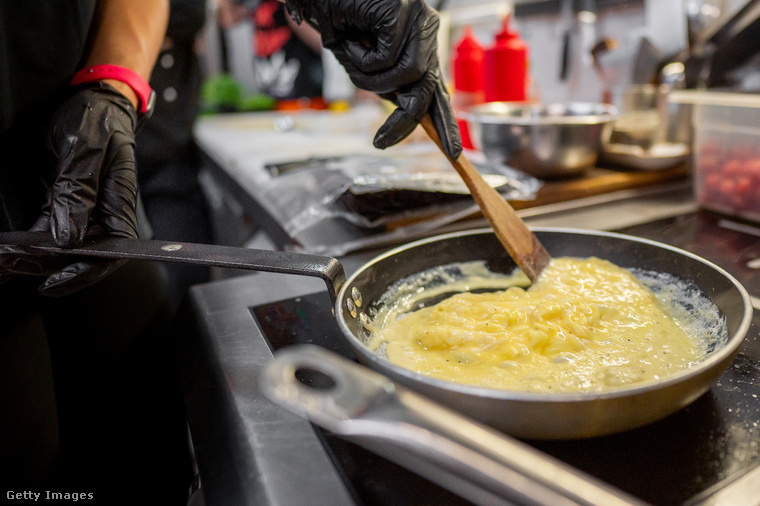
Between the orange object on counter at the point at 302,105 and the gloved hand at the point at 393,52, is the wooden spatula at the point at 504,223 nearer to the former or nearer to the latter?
the gloved hand at the point at 393,52

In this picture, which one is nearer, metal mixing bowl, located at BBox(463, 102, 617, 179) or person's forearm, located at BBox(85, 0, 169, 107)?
person's forearm, located at BBox(85, 0, 169, 107)

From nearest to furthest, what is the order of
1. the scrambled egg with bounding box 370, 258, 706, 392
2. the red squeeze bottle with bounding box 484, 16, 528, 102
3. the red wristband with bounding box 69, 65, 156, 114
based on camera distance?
1. the scrambled egg with bounding box 370, 258, 706, 392
2. the red wristband with bounding box 69, 65, 156, 114
3. the red squeeze bottle with bounding box 484, 16, 528, 102

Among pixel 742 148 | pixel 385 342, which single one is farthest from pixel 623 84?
pixel 385 342

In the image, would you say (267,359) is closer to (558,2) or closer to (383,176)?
(383,176)

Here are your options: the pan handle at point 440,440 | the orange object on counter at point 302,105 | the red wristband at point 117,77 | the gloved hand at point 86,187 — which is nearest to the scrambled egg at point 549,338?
the pan handle at point 440,440

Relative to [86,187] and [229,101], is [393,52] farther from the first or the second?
[229,101]

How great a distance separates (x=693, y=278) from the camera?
804 mm

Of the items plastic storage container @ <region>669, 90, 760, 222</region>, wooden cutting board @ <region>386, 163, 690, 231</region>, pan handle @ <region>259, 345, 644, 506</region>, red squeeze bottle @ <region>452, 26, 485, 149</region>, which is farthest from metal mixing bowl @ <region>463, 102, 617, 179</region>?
pan handle @ <region>259, 345, 644, 506</region>

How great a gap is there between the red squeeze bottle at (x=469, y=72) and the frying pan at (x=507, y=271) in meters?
0.95

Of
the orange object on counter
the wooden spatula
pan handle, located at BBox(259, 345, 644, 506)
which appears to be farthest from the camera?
the orange object on counter

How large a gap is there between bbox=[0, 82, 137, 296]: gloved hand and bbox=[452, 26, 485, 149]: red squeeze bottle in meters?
1.21

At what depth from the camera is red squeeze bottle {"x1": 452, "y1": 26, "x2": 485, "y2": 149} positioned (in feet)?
6.05

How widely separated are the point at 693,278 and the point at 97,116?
41.1 inches

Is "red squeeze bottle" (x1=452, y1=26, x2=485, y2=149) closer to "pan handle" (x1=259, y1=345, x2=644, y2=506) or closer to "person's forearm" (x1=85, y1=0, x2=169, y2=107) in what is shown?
"person's forearm" (x1=85, y1=0, x2=169, y2=107)
